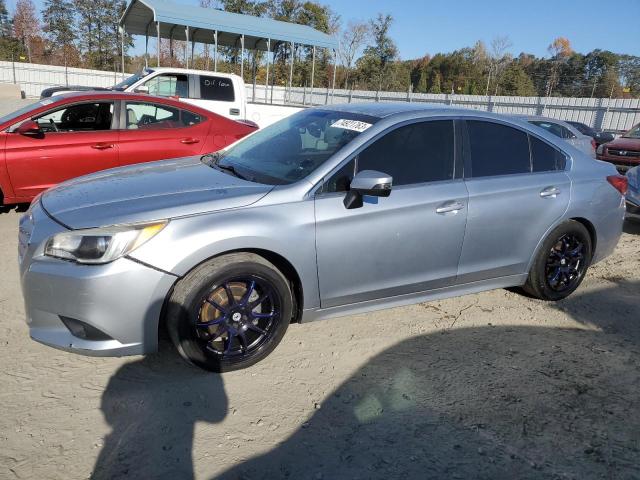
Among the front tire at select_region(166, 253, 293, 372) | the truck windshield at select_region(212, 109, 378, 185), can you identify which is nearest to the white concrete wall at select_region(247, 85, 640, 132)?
the truck windshield at select_region(212, 109, 378, 185)

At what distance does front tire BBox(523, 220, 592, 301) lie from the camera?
4.16 meters

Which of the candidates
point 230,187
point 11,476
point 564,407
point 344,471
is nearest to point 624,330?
point 564,407

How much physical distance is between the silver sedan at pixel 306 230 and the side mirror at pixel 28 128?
8.62ft

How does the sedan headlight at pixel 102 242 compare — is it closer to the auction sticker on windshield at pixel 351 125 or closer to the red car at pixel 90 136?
the auction sticker on windshield at pixel 351 125

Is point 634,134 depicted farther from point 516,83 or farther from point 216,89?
point 516,83

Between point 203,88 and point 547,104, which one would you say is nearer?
point 203,88

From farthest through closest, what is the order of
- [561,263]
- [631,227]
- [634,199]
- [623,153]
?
[623,153], [631,227], [634,199], [561,263]

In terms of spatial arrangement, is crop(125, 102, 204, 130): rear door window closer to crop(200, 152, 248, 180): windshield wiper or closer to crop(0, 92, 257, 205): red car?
crop(0, 92, 257, 205): red car

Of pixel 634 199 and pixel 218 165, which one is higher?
pixel 218 165

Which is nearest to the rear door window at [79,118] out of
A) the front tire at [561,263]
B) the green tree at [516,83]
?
the front tire at [561,263]

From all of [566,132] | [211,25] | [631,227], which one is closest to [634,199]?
[631,227]

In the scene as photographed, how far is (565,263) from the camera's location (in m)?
4.36

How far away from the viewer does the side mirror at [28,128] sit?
5637 mm

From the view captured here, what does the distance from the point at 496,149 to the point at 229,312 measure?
2.44m
